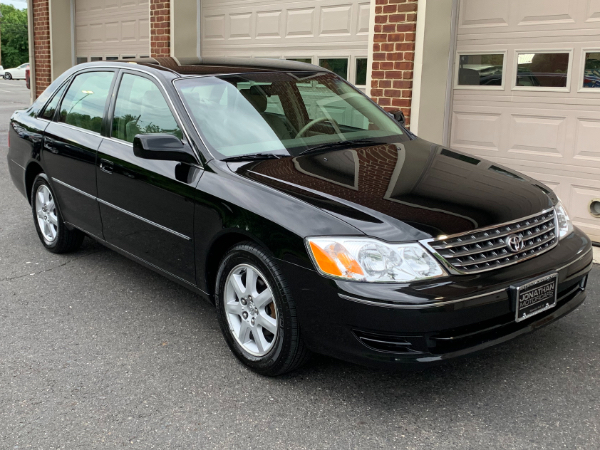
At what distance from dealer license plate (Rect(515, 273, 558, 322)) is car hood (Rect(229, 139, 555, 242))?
0.34 metres

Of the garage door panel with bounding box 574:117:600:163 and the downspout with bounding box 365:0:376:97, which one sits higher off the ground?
the downspout with bounding box 365:0:376:97

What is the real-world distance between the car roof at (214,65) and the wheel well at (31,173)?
1215mm

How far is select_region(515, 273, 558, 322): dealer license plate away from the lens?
3.24m

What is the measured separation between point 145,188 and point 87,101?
1.33 metres

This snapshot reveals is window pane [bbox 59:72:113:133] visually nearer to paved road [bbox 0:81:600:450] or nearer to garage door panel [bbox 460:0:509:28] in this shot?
paved road [bbox 0:81:600:450]

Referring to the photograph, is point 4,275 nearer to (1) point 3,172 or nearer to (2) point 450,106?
(2) point 450,106

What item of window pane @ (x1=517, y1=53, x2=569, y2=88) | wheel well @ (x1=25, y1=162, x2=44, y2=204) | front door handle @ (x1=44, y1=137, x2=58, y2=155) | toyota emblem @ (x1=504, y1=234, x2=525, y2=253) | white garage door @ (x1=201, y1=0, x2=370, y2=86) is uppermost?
white garage door @ (x1=201, y1=0, x2=370, y2=86)

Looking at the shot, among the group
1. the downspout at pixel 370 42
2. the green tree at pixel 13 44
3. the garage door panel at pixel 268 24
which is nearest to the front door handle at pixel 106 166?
the downspout at pixel 370 42

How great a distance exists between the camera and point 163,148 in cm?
390

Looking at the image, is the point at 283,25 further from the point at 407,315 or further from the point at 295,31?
the point at 407,315

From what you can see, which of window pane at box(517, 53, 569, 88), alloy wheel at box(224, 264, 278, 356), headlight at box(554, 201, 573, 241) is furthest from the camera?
window pane at box(517, 53, 569, 88)

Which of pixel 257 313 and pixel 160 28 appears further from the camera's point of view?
pixel 160 28

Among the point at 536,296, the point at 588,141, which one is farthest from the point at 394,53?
the point at 536,296

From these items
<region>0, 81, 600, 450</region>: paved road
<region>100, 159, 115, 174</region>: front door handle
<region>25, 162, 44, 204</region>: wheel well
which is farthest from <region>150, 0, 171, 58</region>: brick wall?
<region>0, 81, 600, 450</region>: paved road
